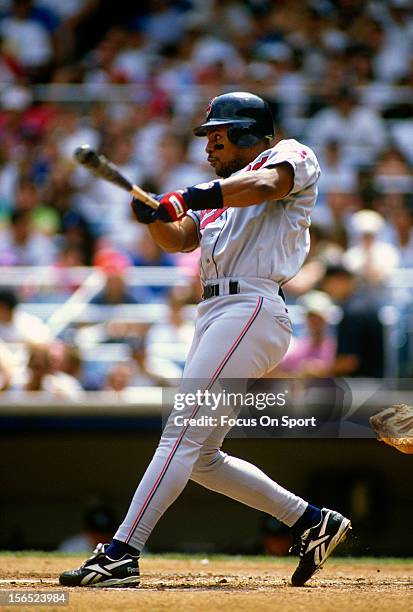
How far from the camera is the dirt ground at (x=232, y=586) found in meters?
3.65

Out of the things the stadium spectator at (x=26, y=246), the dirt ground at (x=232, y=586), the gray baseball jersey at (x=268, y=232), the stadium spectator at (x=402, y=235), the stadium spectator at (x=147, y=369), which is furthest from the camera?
the stadium spectator at (x=26, y=246)

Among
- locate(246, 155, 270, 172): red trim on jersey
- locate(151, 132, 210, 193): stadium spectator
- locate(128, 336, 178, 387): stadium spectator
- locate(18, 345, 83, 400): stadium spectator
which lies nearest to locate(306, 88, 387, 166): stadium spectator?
locate(151, 132, 210, 193): stadium spectator

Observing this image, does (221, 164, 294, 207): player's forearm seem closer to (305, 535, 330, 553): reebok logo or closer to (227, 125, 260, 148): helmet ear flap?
(227, 125, 260, 148): helmet ear flap

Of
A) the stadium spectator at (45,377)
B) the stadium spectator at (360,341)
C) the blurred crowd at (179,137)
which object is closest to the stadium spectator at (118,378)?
the blurred crowd at (179,137)

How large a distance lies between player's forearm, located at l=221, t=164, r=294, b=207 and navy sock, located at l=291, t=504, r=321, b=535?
1.24 m

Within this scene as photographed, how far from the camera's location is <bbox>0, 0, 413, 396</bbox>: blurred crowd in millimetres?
7402

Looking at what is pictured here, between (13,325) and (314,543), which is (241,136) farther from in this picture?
(13,325)

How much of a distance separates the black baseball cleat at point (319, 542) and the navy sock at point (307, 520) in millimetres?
16

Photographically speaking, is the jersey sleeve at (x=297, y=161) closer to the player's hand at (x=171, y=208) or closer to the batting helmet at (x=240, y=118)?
the batting helmet at (x=240, y=118)

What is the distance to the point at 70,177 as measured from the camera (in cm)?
930

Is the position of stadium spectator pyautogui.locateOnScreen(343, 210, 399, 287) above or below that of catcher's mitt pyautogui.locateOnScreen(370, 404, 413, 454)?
above

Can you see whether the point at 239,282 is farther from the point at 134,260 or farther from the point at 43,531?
the point at 134,260

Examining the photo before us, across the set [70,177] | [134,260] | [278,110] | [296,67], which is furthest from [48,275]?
[296,67]

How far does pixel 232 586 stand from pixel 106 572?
1.89 feet
